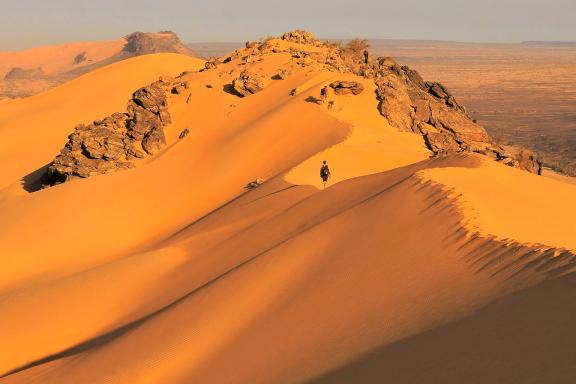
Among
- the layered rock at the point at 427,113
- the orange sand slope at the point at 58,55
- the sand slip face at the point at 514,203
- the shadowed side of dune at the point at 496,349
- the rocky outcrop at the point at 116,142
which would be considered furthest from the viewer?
the orange sand slope at the point at 58,55

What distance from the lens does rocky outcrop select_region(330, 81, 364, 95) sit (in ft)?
73.0

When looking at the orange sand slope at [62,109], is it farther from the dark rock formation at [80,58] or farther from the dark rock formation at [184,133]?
the dark rock formation at [80,58]

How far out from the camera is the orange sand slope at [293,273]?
6316 mm

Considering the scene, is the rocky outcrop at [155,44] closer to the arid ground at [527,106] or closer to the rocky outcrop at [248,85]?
the arid ground at [527,106]

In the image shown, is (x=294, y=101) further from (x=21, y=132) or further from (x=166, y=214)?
(x=21, y=132)

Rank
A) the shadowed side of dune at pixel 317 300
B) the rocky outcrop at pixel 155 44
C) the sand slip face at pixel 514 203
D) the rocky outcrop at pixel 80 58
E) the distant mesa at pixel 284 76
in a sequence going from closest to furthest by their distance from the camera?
1. the shadowed side of dune at pixel 317 300
2. the sand slip face at pixel 514 203
3. the distant mesa at pixel 284 76
4. the rocky outcrop at pixel 155 44
5. the rocky outcrop at pixel 80 58

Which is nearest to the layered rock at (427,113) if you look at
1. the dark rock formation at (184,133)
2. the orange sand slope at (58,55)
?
the dark rock formation at (184,133)

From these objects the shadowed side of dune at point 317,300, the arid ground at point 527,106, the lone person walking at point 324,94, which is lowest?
the arid ground at point 527,106

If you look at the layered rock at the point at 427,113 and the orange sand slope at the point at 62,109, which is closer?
the layered rock at the point at 427,113

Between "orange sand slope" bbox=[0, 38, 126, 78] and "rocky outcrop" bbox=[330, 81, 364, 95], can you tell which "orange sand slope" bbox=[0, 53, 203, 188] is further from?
"orange sand slope" bbox=[0, 38, 126, 78]

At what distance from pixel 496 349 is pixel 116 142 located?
18632 mm

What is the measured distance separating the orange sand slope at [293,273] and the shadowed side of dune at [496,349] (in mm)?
20

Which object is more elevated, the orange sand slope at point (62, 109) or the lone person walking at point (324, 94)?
the lone person walking at point (324, 94)

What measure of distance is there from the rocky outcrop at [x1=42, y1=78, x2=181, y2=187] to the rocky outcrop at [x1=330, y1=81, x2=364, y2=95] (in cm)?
670
